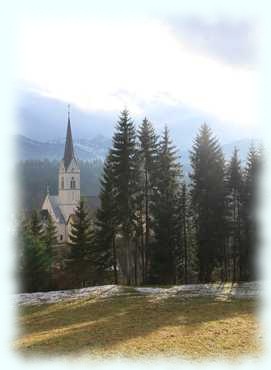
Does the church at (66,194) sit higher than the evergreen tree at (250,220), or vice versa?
the church at (66,194)

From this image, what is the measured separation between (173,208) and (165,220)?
0.93 meters

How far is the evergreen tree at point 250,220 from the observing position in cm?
2812

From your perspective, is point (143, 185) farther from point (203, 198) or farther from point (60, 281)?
point (60, 281)

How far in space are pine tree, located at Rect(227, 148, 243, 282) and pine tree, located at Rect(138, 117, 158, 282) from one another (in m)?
5.31

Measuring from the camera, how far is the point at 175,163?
95.2ft

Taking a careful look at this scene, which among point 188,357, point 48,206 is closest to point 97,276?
point 188,357

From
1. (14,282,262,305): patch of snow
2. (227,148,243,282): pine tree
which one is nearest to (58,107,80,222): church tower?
(227,148,243,282): pine tree

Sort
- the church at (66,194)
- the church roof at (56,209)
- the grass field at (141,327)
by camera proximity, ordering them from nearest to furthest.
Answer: the grass field at (141,327) < the church roof at (56,209) < the church at (66,194)

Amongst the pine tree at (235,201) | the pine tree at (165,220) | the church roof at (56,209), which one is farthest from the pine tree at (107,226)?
the church roof at (56,209)

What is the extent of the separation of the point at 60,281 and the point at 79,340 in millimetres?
22275

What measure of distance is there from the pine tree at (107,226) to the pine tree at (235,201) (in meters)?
7.71

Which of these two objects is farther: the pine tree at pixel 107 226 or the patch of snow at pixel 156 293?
the pine tree at pixel 107 226

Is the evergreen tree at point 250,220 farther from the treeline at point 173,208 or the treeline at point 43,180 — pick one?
the treeline at point 43,180

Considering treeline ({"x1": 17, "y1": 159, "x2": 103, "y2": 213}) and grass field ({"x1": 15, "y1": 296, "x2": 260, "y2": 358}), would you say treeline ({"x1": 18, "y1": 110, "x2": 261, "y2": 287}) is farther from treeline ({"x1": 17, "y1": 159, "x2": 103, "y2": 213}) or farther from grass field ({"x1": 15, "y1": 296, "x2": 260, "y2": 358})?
treeline ({"x1": 17, "y1": 159, "x2": 103, "y2": 213})
